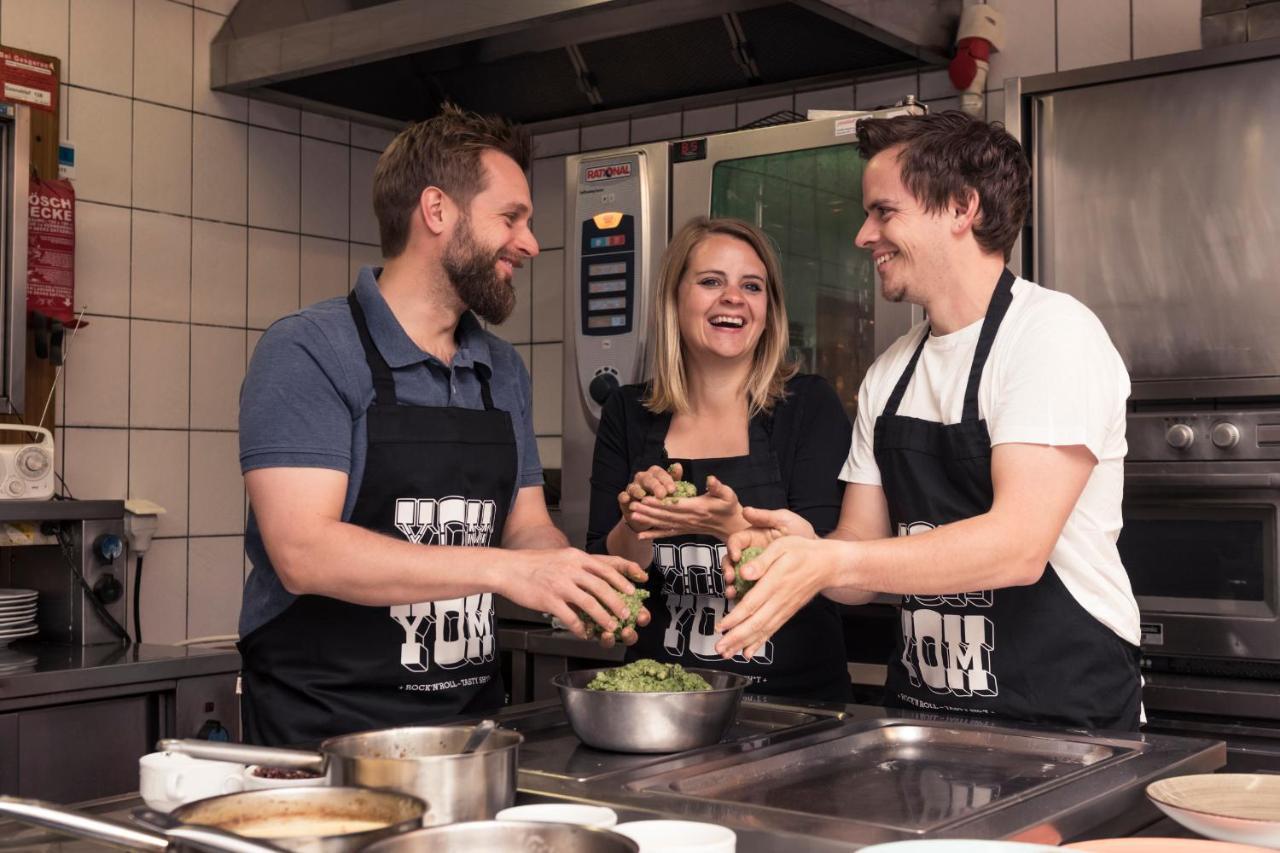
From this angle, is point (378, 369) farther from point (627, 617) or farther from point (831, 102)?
point (831, 102)

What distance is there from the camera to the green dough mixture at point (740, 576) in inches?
64.4

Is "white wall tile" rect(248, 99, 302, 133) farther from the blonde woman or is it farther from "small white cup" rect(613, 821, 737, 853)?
"small white cup" rect(613, 821, 737, 853)

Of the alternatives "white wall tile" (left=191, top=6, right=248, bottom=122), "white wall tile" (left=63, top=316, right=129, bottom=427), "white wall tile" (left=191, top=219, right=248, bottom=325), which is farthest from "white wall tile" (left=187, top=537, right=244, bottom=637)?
"white wall tile" (left=191, top=6, right=248, bottom=122)

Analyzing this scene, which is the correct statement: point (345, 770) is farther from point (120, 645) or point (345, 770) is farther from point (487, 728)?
point (120, 645)

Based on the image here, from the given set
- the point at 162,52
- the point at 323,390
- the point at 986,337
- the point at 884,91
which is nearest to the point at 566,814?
the point at 323,390

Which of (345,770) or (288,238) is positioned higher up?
(288,238)

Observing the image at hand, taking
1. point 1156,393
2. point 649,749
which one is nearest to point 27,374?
point 649,749

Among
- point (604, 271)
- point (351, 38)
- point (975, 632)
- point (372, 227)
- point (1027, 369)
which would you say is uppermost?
point (351, 38)

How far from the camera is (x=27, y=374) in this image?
3455mm

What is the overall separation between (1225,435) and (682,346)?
41.7 inches

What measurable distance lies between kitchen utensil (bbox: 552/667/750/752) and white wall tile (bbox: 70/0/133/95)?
2.83 meters

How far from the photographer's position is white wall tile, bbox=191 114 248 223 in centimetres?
391

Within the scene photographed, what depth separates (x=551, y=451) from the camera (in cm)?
430

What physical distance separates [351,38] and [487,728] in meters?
2.80
